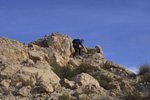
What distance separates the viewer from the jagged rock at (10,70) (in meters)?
9.99

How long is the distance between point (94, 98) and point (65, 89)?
47.9 inches

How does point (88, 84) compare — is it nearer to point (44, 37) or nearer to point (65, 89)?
point (65, 89)

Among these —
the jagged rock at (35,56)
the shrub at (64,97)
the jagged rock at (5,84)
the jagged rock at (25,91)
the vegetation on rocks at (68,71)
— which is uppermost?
the jagged rock at (35,56)

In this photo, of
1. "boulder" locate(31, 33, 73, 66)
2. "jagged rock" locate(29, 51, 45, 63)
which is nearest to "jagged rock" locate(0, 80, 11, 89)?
"jagged rock" locate(29, 51, 45, 63)

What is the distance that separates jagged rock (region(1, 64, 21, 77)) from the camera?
9992mm

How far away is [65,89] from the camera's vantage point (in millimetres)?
9625

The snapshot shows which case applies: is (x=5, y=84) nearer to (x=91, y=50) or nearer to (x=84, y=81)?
(x=84, y=81)

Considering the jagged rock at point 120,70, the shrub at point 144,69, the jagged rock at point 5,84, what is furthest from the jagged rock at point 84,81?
the shrub at point 144,69

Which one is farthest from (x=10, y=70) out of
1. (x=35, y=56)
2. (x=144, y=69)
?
(x=144, y=69)

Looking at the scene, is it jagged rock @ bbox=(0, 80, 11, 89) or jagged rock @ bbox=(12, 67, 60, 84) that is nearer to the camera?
jagged rock @ bbox=(0, 80, 11, 89)

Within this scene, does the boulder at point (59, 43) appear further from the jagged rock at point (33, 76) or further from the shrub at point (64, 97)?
the shrub at point (64, 97)

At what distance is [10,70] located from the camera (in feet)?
34.4

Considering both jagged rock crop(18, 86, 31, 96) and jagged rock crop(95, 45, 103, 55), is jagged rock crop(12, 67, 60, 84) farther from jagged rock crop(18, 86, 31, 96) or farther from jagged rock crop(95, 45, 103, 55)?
jagged rock crop(95, 45, 103, 55)

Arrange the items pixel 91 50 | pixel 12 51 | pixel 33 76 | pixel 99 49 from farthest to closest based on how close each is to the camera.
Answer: pixel 99 49, pixel 91 50, pixel 12 51, pixel 33 76
